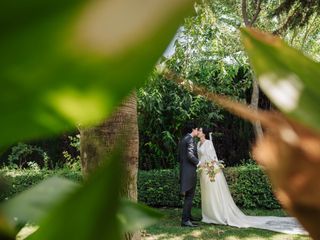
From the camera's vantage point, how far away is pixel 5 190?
0.57 feet

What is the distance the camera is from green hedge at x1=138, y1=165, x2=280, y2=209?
9328mm

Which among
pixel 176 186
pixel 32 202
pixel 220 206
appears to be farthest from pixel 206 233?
pixel 32 202

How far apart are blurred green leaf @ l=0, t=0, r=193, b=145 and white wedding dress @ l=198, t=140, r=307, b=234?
25.2 feet

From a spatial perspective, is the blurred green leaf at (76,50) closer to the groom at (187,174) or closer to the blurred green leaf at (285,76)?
the blurred green leaf at (285,76)

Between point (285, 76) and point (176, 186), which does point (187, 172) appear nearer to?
point (176, 186)

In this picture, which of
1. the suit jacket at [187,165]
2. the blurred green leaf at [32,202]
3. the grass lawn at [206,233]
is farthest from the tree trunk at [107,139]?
the suit jacket at [187,165]

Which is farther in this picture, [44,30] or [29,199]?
[29,199]

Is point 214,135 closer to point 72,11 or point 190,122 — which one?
point 190,122

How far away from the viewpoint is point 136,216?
0.27 metres

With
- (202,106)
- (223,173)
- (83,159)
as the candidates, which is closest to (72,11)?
(83,159)

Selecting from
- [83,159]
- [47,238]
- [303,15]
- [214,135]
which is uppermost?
[303,15]

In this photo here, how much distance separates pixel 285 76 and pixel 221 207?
8544 millimetres

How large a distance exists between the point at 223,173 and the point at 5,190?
9.44m

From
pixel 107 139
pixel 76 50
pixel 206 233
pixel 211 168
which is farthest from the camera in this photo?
pixel 211 168
